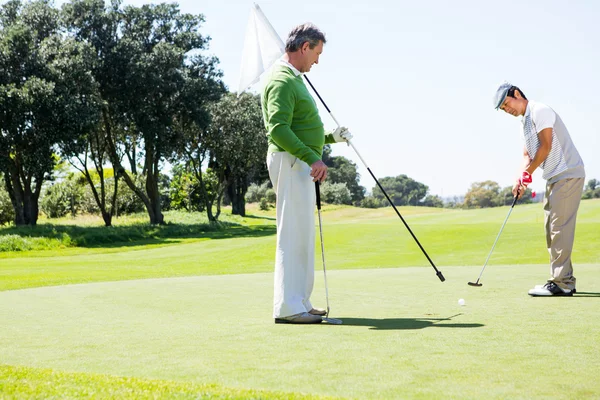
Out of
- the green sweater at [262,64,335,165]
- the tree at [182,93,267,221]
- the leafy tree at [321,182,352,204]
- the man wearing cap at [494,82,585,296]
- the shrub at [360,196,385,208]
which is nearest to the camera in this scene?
the green sweater at [262,64,335,165]

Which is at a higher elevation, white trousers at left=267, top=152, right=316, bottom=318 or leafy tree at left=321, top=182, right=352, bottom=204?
leafy tree at left=321, top=182, right=352, bottom=204

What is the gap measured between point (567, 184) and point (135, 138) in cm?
3611

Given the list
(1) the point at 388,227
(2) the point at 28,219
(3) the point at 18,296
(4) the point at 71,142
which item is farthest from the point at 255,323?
(2) the point at 28,219

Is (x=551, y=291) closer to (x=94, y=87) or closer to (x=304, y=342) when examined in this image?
(x=304, y=342)

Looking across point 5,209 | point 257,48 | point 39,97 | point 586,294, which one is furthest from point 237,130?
point 586,294

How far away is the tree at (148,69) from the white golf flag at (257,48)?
26.9m

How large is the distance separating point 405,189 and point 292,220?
13973cm

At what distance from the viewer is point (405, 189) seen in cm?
14275

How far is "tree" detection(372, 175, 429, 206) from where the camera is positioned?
437 feet

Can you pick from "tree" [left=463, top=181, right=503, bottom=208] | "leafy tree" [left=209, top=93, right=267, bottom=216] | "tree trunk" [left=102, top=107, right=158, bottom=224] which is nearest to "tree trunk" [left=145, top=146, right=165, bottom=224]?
"tree trunk" [left=102, top=107, right=158, bottom=224]

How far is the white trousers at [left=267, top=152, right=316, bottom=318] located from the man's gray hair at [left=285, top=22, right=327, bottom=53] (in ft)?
2.89

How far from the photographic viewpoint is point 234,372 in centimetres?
284

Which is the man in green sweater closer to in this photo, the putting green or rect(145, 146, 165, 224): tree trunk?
the putting green

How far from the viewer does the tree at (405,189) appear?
13325 cm
